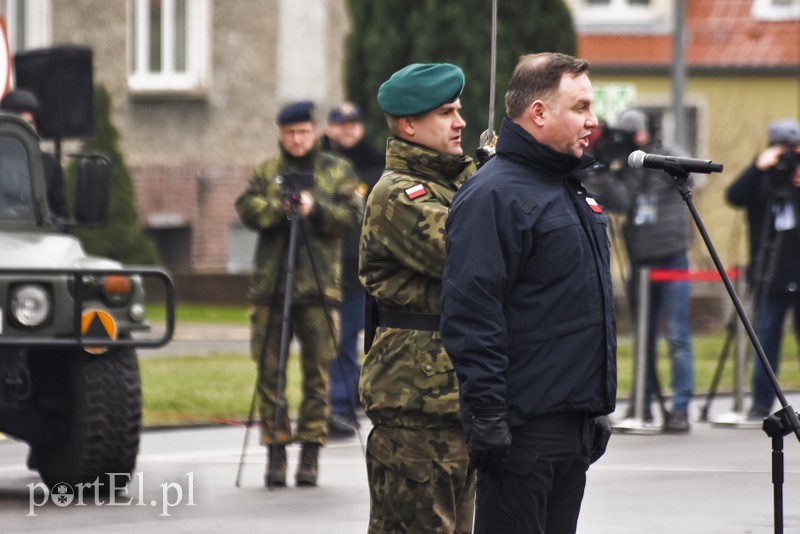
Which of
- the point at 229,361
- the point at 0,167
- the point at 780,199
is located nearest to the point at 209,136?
the point at 229,361

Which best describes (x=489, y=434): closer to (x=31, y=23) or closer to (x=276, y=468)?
(x=276, y=468)

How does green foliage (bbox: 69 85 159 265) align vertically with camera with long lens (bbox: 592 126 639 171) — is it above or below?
below

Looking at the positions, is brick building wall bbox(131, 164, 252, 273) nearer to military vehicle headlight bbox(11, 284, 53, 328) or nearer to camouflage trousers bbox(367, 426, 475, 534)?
military vehicle headlight bbox(11, 284, 53, 328)

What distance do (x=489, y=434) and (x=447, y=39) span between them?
18318mm

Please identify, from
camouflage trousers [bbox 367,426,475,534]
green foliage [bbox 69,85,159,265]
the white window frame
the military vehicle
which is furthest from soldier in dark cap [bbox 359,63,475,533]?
the white window frame

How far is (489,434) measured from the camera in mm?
5246

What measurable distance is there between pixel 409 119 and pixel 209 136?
23498 mm

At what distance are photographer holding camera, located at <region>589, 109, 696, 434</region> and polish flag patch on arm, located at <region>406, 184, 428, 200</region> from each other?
6.38 m

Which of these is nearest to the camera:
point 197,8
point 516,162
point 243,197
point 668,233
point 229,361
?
point 516,162

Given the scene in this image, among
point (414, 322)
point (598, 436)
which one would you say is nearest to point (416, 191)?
point (414, 322)

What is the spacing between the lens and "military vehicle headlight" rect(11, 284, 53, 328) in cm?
913

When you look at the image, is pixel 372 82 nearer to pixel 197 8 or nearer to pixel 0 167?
pixel 197 8

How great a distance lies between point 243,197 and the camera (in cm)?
1021

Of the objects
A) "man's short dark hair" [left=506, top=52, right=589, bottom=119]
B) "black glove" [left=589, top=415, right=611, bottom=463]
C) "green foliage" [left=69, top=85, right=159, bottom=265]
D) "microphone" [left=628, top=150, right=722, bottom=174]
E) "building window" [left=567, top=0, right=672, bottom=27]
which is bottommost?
"green foliage" [left=69, top=85, right=159, bottom=265]
